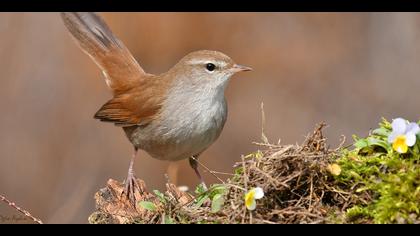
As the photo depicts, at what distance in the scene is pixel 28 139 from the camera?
381 inches

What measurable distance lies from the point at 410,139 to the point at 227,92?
761cm

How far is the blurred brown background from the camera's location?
961 centimetres

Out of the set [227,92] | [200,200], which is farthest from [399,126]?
[227,92]

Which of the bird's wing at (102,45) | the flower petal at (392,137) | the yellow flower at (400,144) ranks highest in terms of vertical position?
the bird's wing at (102,45)

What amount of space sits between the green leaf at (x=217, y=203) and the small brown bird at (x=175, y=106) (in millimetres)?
1593

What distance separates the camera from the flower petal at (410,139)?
328 cm

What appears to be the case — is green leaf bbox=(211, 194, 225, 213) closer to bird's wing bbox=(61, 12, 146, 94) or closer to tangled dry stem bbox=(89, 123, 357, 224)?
tangled dry stem bbox=(89, 123, 357, 224)

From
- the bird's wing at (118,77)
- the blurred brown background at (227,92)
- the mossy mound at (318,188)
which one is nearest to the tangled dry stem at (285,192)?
the mossy mound at (318,188)

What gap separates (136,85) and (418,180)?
3597mm

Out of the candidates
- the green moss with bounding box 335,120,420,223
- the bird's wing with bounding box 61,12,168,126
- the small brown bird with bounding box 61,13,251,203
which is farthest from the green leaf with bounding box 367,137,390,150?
the bird's wing with bounding box 61,12,168,126

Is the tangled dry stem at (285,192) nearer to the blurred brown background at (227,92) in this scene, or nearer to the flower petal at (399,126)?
the flower petal at (399,126)
